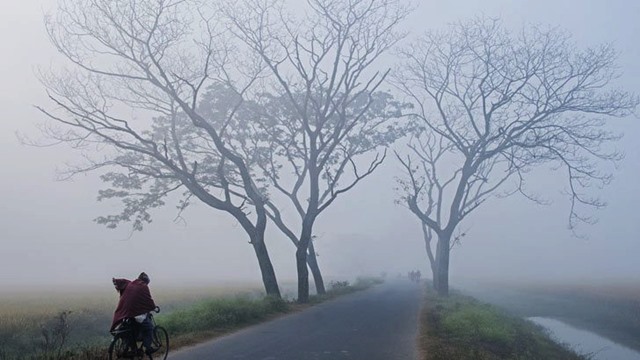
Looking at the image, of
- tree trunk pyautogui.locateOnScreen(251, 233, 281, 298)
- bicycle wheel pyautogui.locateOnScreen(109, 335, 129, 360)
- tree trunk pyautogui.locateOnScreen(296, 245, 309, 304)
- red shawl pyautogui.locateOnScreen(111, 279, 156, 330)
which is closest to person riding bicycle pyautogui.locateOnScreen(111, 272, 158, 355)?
red shawl pyautogui.locateOnScreen(111, 279, 156, 330)

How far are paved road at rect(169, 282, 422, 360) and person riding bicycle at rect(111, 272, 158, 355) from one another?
47.3 inches

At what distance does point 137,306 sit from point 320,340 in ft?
16.9

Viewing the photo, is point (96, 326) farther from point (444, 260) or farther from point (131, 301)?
point (444, 260)

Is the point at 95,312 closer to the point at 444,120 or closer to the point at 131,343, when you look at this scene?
the point at 131,343

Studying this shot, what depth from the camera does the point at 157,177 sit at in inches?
1017

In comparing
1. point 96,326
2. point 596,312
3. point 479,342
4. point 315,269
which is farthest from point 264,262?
point 596,312

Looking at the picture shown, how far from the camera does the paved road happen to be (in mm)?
11648

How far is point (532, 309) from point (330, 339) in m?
24.2

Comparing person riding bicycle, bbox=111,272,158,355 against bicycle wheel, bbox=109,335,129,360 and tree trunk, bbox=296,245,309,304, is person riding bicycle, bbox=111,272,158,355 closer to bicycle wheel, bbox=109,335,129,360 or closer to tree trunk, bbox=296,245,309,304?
bicycle wheel, bbox=109,335,129,360

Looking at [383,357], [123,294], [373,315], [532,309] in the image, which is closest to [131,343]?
[123,294]

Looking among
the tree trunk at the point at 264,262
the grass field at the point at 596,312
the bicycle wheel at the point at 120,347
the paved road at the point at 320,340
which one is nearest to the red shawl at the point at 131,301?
the bicycle wheel at the point at 120,347

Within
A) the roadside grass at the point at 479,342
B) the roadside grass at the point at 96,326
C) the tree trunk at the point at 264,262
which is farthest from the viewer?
the tree trunk at the point at 264,262

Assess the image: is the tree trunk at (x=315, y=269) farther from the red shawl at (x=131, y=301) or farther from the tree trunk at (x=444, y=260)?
the red shawl at (x=131, y=301)

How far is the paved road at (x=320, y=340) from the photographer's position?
11.6 metres
